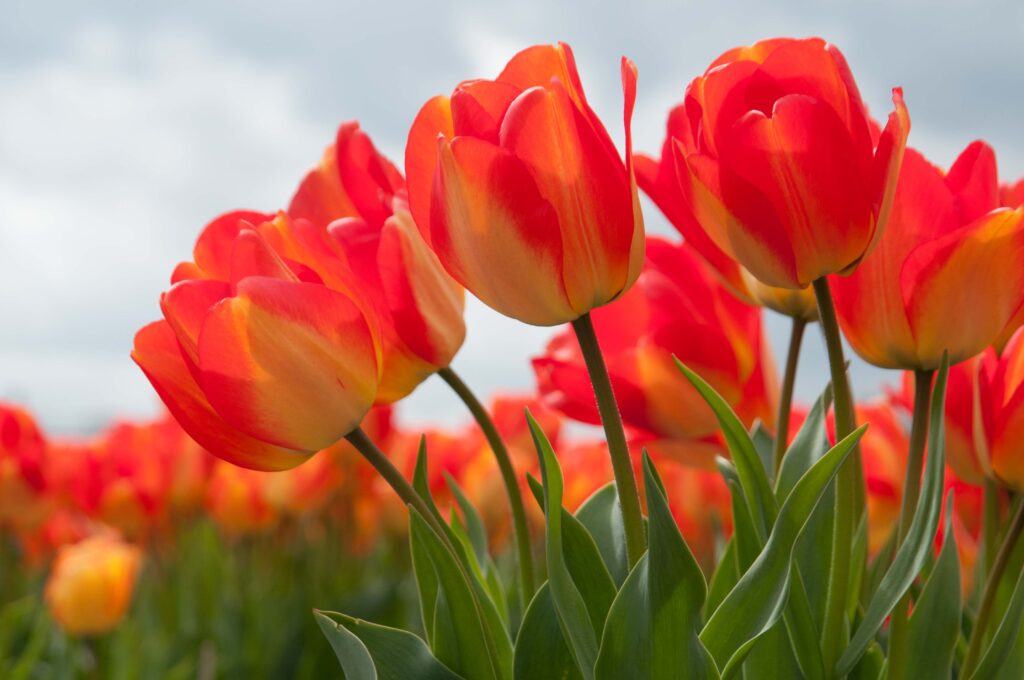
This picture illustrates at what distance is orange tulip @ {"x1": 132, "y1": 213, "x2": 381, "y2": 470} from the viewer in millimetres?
396

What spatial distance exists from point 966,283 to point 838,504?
104mm

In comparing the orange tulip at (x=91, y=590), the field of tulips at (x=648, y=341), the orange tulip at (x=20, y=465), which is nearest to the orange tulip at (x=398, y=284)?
the field of tulips at (x=648, y=341)

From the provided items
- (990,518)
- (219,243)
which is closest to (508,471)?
(219,243)

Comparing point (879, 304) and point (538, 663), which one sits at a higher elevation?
point (879, 304)

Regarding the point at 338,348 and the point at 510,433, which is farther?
the point at 510,433

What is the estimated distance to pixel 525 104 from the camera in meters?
0.37

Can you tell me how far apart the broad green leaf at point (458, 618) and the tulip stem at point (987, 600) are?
0.67 ft

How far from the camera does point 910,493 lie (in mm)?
445

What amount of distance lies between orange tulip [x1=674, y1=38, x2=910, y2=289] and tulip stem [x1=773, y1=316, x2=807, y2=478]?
0.35ft

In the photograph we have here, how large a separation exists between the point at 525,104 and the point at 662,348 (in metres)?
0.24

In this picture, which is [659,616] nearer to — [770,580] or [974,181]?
[770,580]

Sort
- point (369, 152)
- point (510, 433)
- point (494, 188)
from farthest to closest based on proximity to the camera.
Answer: point (510, 433)
point (369, 152)
point (494, 188)

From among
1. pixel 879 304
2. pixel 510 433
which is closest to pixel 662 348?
pixel 879 304

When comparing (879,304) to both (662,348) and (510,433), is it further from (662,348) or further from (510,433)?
(510,433)
